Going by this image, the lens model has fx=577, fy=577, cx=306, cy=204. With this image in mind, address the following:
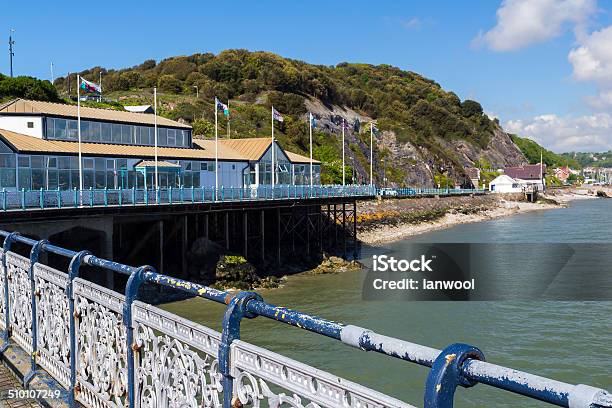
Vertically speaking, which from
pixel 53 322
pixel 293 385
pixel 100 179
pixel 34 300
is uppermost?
pixel 100 179

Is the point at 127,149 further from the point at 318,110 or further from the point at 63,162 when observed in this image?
the point at 318,110

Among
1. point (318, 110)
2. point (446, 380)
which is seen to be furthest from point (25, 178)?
point (318, 110)

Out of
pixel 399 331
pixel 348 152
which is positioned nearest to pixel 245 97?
pixel 348 152

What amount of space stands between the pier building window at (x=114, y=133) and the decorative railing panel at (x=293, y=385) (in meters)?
30.5

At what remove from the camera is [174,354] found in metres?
4.02

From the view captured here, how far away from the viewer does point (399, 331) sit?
811 inches

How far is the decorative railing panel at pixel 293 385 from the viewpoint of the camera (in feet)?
8.48

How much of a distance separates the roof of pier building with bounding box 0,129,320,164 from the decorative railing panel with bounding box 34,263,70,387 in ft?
70.4

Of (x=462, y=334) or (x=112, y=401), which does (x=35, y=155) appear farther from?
(x=112, y=401)

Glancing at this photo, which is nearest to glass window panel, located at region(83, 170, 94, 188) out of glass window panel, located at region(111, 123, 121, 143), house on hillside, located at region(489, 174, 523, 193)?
glass window panel, located at region(111, 123, 121, 143)

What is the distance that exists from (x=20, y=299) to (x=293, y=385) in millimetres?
5357

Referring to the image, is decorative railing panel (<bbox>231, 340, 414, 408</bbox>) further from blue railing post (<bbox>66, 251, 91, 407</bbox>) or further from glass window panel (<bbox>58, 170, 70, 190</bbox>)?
glass window panel (<bbox>58, 170, 70, 190</bbox>)

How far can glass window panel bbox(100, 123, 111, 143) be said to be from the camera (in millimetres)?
33000

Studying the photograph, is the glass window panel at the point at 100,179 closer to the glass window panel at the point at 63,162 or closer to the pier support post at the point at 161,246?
the glass window panel at the point at 63,162
